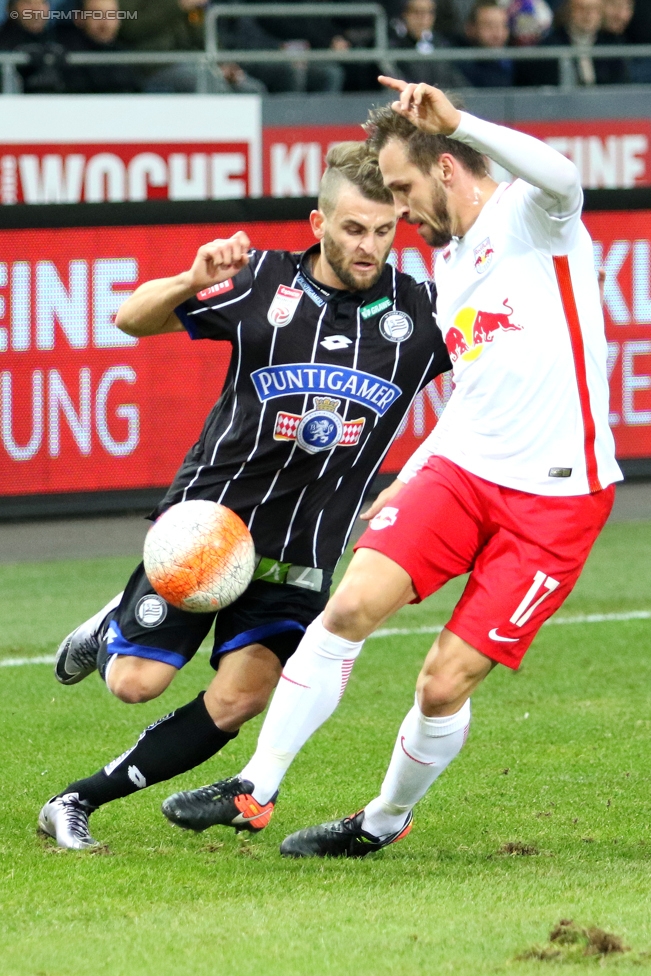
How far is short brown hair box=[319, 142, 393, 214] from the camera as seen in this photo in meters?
4.85

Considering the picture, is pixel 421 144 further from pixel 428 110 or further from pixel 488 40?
pixel 488 40

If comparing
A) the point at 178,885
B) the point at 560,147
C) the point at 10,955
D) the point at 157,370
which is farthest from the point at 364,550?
the point at 560,147

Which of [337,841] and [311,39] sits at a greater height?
[311,39]

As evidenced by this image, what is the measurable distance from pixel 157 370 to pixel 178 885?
725 centimetres

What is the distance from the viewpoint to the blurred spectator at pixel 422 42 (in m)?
15.2

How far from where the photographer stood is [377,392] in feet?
16.5

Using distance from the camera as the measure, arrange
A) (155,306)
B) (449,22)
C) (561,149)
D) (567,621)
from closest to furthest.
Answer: (155,306) < (567,621) < (561,149) < (449,22)

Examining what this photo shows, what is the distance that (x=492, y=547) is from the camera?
15.2 feet

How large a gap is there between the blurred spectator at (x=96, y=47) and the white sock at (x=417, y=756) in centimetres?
1067

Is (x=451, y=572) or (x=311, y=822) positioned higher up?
(x=451, y=572)

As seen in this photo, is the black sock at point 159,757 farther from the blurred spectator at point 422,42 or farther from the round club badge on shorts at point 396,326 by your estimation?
the blurred spectator at point 422,42

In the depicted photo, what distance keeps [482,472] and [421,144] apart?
3.20 feet

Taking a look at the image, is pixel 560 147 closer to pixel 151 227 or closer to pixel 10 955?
pixel 151 227

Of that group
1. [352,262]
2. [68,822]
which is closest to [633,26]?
[352,262]
